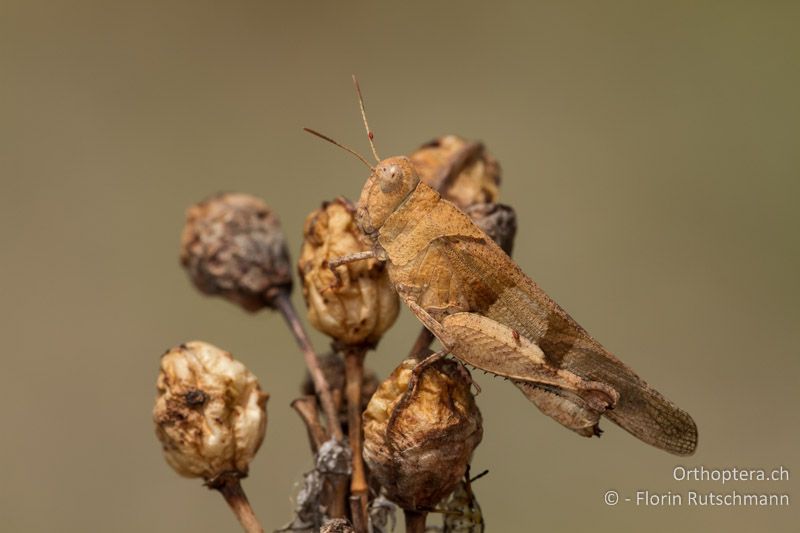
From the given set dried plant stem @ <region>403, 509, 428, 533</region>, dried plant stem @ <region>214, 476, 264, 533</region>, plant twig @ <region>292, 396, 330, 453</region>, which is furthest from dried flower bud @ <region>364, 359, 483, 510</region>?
dried plant stem @ <region>214, 476, 264, 533</region>

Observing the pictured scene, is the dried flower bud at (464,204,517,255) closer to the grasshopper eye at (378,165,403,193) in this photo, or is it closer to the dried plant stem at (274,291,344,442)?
the grasshopper eye at (378,165,403,193)

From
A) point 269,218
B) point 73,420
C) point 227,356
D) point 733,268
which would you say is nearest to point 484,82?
point 733,268

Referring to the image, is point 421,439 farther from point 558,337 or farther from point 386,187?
point 386,187

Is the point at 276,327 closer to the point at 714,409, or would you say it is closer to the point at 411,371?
the point at 714,409

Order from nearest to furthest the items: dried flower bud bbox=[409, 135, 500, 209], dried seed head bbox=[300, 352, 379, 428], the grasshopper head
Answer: dried seed head bbox=[300, 352, 379, 428] → the grasshopper head → dried flower bud bbox=[409, 135, 500, 209]

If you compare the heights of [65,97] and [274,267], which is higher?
[65,97]

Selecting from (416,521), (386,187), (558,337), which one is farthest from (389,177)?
(416,521)

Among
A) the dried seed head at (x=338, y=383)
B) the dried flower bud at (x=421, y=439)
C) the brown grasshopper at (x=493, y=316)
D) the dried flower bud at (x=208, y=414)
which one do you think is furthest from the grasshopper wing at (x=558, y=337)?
the dried flower bud at (x=208, y=414)
